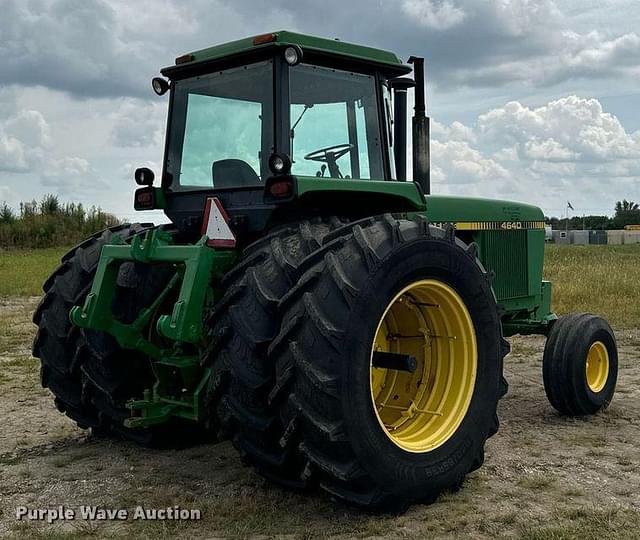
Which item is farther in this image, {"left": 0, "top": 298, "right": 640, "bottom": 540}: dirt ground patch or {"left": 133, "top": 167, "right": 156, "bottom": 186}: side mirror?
{"left": 133, "top": 167, "right": 156, "bottom": 186}: side mirror

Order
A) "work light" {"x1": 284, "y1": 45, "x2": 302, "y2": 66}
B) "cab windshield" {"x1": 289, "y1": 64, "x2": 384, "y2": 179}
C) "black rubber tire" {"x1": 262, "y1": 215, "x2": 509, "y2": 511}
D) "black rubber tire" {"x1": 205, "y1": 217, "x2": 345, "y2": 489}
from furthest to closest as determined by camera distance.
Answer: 1. "cab windshield" {"x1": 289, "y1": 64, "x2": 384, "y2": 179}
2. "work light" {"x1": 284, "y1": 45, "x2": 302, "y2": 66}
3. "black rubber tire" {"x1": 205, "y1": 217, "x2": 345, "y2": 489}
4. "black rubber tire" {"x1": 262, "y1": 215, "x2": 509, "y2": 511}

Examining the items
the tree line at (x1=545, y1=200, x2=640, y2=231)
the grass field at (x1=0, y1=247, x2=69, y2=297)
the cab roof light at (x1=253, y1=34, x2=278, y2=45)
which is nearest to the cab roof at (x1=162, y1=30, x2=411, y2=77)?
the cab roof light at (x1=253, y1=34, x2=278, y2=45)

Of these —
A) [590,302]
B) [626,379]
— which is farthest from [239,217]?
[590,302]

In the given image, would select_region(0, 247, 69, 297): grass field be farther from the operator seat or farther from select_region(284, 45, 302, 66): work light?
select_region(284, 45, 302, 66): work light

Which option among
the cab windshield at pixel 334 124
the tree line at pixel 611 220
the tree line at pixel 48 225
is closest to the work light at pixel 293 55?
the cab windshield at pixel 334 124

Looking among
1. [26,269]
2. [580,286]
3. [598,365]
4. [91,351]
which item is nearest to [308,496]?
[91,351]

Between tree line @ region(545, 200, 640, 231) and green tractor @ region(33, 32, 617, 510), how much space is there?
3942 inches

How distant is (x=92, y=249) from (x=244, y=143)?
1355 millimetres

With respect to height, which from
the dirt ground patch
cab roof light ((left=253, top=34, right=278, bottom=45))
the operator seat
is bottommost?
the dirt ground patch

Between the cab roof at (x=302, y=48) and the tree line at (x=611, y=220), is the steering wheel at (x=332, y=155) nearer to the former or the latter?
the cab roof at (x=302, y=48)

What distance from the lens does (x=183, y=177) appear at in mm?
5113

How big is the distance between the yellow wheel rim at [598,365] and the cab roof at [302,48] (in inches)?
117

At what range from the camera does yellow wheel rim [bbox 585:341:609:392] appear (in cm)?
648

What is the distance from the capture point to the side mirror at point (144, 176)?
5160 millimetres
